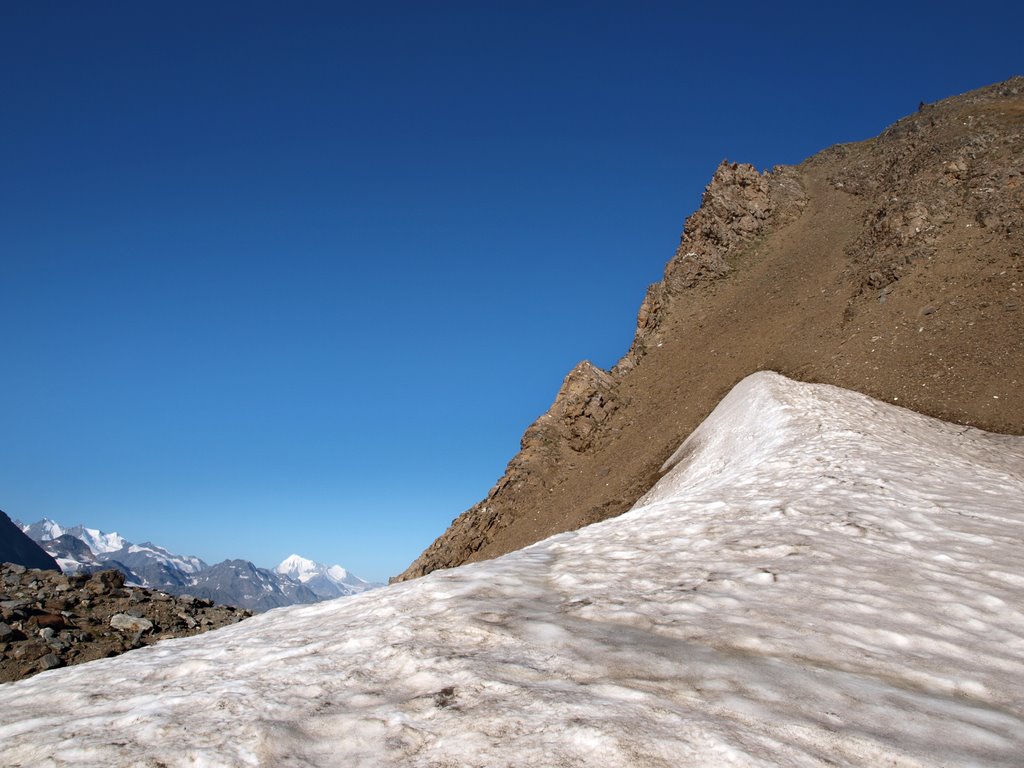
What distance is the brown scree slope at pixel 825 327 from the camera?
27.8 metres

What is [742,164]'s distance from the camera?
5812 cm

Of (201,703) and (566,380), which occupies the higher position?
(566,380)

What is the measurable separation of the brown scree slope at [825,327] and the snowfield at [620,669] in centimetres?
2085

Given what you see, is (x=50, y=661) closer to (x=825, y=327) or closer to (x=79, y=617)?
(x=79, y=617)

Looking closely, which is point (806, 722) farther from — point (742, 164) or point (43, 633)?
point (742, 164)

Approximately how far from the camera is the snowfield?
10.5 ft

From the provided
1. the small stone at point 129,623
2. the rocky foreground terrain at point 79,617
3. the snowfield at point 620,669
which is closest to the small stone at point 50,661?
the rocky foreground terrain at point 79,617

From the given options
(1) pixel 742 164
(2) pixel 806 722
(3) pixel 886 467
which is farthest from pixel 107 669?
(1) pixel 742 164

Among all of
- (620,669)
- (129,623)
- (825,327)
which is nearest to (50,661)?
(129,623)

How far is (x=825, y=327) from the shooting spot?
35.1 meters

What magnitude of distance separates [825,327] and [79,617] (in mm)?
35377

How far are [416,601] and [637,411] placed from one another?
108 ft

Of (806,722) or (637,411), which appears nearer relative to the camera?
(806,722)

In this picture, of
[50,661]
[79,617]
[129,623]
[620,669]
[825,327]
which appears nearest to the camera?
[620,669]
